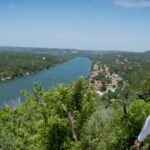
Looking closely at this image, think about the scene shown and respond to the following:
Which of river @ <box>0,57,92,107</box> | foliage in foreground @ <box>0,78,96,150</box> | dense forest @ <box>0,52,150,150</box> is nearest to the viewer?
dense forest @ <box>0,52,150,150</box>

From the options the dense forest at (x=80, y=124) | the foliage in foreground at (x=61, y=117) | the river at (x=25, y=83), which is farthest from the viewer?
the river at (x=25, y=83)

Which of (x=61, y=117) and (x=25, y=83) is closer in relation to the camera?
(x=61, y=117)

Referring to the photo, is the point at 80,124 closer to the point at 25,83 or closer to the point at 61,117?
the point at 61,117

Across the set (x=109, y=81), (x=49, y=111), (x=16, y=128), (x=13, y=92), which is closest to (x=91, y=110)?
(x=49, y=111)

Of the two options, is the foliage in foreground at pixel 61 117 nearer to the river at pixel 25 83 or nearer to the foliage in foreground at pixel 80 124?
the foliage in foreground at pixel 80 124

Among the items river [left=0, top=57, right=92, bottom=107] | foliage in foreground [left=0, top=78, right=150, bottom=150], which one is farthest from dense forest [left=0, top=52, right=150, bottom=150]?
river [left=0, top=57, right=92, bottom=107]

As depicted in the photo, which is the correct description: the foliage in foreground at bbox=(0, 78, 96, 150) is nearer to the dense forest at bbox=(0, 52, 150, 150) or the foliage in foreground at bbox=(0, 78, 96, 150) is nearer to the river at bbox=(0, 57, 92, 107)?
the dense forest at bbox=(0, 52, 150, 150)

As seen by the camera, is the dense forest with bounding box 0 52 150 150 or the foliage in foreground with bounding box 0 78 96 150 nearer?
the dense forest with bounding box 0 52 150 150

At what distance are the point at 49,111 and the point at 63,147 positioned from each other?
1993 mm

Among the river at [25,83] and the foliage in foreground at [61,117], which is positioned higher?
the foliage in foreground at [61,117]

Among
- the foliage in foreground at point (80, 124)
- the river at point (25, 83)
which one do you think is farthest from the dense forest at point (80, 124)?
the river at point (25, 83)

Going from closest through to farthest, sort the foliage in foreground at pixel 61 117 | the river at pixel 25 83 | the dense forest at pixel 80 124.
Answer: the dense forest at pixel 80 124
the foliage in foreground at pixel 61 117
the river at pixel 25 83

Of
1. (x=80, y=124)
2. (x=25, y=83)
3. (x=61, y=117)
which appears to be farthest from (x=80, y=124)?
(x=25, y=83)

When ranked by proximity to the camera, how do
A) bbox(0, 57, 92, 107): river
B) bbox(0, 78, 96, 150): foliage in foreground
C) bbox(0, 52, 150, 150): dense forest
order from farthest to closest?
bbox(0, 57, 92, 107): river < bbox(0, 78, 96, 150): foliage in foreground < bbox(0, 52, 150, 150): dense forest
